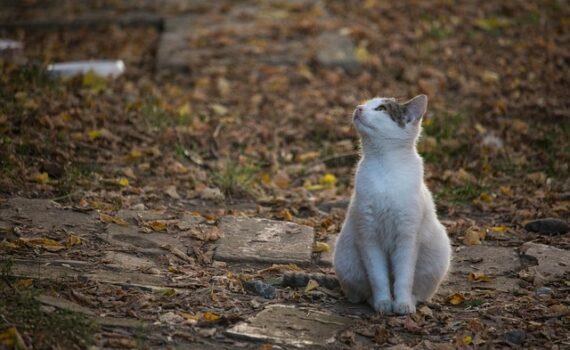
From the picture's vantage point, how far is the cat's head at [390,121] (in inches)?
177

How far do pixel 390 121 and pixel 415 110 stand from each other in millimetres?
171

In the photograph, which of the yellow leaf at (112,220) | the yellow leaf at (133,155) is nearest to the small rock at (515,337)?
the yellow leaf at (112,220)

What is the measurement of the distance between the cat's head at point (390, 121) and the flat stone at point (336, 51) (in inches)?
189

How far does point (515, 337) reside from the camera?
4.04m

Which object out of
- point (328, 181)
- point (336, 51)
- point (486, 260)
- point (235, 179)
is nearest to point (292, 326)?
point (486, 260)

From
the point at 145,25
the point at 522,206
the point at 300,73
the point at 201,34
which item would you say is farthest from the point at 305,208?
the point at 145,25

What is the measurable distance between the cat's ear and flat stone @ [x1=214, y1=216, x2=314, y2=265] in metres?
1.23

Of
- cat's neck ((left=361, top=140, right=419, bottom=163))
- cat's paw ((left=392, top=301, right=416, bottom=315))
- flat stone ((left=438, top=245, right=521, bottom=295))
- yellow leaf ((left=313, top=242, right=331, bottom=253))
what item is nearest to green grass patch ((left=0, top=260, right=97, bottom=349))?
cat's paw ((left=392, top=301, right=416, bottom=315))

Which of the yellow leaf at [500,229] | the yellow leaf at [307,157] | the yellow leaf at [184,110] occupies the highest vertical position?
the yellow leaf at [184,110]

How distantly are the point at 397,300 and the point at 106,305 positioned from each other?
5.23ft

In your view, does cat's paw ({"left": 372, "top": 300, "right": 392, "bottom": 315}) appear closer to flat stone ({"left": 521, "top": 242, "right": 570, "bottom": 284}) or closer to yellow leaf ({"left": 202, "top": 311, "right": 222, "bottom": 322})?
yellow leaf ({"left": 202, "top": 311, "right": 222, "bottom": 322})

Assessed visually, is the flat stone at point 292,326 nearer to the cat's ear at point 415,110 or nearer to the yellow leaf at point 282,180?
the cat's ear at point 415,110

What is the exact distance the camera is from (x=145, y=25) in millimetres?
10984

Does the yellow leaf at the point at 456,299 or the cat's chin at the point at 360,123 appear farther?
the yellow leaf at the point at 456,299
